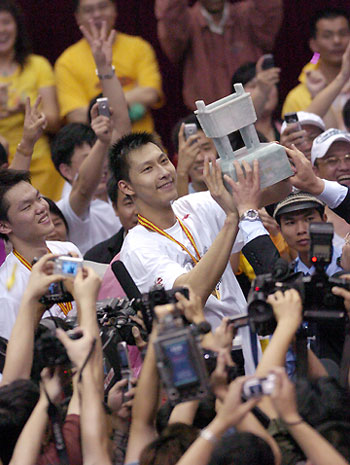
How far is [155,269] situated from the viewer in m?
4.20

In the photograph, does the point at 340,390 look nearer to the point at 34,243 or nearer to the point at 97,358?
the point at 97,358

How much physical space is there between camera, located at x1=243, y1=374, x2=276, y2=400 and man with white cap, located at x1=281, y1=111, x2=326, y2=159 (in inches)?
97.4

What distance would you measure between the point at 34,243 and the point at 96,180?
0.98 m

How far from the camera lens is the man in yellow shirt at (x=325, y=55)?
660 cm

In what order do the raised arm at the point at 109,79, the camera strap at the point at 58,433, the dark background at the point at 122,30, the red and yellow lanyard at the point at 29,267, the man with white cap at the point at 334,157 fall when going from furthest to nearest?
the dark background at the point at 122,30 → the raised arm at the point at 109,79 → the man with white cap at the point at 334,157 → the red and yellow lanyard at the point at 29,267 → the camera strap at the point at 58,433

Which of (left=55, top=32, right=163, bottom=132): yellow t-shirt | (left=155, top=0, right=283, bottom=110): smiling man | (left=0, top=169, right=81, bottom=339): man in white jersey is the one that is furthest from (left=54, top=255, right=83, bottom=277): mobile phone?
(left=155, top=0, right=283, bottom=110): smiling man

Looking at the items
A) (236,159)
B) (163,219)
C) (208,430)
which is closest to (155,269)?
(163,219)

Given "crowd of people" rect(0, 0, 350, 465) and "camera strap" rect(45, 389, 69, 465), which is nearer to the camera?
"crowd of people" rect(0, 0, 350, 465)

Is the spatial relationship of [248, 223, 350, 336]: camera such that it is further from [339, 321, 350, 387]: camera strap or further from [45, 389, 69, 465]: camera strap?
[45, 389, 69, 465]: camera strap

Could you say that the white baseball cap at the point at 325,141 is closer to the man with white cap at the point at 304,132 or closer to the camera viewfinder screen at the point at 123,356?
the man with white cap at the point at 304,132

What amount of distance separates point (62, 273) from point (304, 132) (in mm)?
2344

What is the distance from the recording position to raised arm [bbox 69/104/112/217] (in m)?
5.40

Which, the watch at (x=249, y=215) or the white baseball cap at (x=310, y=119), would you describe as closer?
the watch at (x=249, y=215)

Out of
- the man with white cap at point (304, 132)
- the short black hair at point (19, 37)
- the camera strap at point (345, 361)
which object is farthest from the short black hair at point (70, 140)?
the camera strap at point (345, 361)
